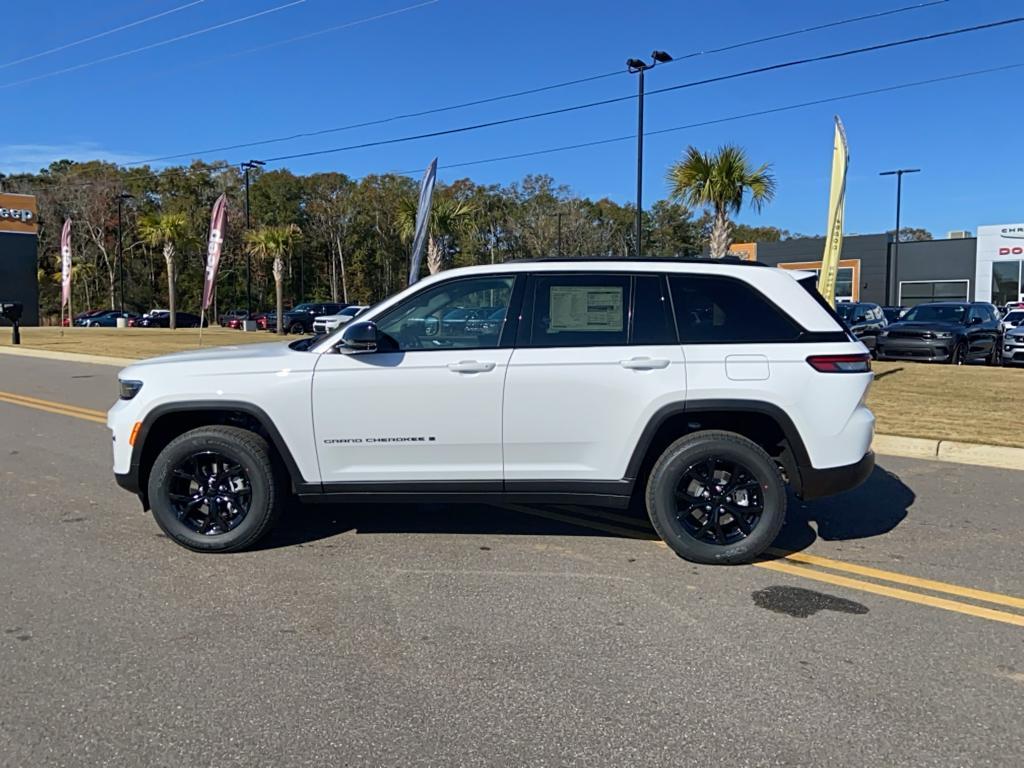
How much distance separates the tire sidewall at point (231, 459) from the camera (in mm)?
5102

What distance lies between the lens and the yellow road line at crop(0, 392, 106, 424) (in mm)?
11266

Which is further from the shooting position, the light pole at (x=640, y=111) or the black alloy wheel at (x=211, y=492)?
the light pole at (x=640, y=111)

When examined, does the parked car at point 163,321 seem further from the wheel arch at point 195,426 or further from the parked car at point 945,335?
the wheel arch at point 195,426

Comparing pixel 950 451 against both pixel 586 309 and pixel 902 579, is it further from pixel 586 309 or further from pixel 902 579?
pixel 586 309

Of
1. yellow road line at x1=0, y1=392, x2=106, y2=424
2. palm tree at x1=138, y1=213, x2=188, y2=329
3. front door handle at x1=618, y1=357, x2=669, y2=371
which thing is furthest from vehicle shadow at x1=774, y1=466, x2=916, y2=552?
palm tree at x1=138, y1=213, x2=188, y2=329

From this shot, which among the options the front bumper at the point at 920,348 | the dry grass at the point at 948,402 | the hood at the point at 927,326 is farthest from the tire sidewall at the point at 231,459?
the hood at the point at 927,326

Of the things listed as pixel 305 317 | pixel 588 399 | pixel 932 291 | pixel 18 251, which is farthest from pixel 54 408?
pixel 18 251

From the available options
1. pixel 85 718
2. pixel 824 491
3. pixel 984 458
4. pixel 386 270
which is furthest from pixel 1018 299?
pixel 386 270

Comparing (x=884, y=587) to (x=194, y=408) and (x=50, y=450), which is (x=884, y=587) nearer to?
(x=194, y=408)

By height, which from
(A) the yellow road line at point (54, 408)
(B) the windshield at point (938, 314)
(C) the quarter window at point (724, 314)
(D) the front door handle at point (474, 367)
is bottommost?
(A) the yellow road line at point (54, 408)

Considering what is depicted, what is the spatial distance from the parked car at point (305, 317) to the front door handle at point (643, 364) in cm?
3626

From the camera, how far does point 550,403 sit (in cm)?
496

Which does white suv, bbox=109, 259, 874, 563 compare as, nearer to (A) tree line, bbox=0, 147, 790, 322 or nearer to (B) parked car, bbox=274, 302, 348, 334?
(B) parked car, bbox=274, 302, 348, 334

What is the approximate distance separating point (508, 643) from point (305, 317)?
3866 cm
